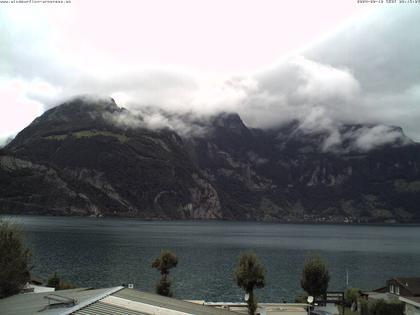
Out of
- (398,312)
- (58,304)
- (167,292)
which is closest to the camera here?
(58,304)

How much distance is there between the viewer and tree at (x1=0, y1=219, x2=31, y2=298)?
45.4 metres

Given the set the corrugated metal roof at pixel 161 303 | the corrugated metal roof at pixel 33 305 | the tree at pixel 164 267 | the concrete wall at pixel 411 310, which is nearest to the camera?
the corrugated metal roof at pixel 33 305

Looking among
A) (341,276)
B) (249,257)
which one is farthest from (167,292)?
(341,276)

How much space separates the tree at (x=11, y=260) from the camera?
149ft

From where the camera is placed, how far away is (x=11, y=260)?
156 feet

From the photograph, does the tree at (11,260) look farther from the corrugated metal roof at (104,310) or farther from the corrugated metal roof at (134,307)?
the corrugated metal roof at (104,310)

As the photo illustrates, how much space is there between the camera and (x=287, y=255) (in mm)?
177500

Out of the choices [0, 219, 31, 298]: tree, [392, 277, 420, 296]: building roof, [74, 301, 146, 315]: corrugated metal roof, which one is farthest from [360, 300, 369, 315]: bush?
[0, 219, 31, 298]: tree

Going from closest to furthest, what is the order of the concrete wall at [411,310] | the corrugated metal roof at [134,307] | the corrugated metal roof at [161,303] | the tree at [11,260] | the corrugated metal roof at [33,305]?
the corrugated metal roof at [134,307], the corrugated metal roof at [33,305], the corrugated metal roof at [161,303], the tree at [11,260], the concrete wall at [411,310]

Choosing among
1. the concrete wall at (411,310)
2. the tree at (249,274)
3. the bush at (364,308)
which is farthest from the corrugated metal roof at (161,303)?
the concrete wall at (411,310)

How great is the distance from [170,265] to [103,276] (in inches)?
2063

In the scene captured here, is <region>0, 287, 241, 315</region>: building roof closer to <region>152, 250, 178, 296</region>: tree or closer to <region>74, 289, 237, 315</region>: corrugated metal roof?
<region>74, 289, 237, 315</region>: corrugated metal roof

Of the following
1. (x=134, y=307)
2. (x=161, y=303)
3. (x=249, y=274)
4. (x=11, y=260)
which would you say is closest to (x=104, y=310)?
(x=134, y=307)

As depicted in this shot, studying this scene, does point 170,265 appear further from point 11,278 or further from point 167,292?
point 11,278
